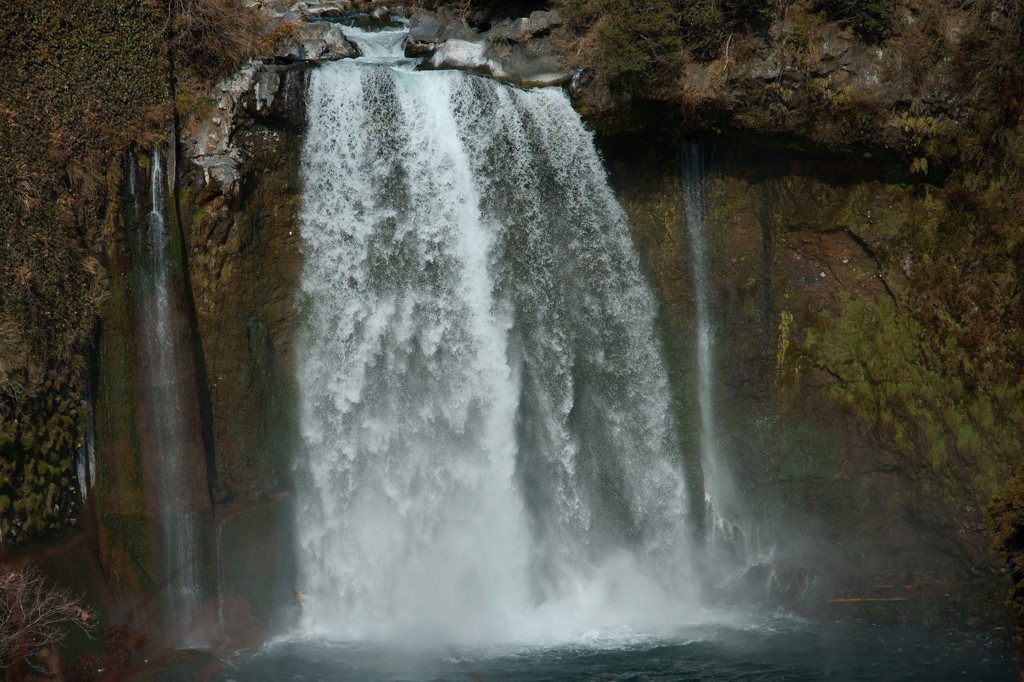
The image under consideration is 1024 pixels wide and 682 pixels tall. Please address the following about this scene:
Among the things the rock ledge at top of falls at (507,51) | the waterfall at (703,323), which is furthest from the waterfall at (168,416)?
the waterfall at (703,323)

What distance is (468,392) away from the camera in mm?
15102

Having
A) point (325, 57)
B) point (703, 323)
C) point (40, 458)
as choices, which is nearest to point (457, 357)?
point (703, 323)

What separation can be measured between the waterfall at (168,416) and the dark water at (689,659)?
1.48m

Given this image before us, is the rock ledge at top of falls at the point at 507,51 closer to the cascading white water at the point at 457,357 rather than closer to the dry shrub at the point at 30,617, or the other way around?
the cascading white water at the point at 457,357

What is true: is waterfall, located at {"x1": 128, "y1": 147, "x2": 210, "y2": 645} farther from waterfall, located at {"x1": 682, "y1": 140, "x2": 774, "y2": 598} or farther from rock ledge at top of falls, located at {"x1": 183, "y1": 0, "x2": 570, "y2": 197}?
waterfall, located at {"x1": 682, "y1": 140, "x2": 774, "y2": 598}

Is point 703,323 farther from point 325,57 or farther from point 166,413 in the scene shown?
point 166,413

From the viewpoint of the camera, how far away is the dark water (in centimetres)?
1254

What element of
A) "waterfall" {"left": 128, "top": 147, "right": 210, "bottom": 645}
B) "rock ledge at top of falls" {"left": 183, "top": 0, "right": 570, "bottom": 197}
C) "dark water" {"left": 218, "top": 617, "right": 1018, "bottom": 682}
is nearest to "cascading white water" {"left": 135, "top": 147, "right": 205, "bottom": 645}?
"waterfall" {"left": 128, "top": 147, "right": 210, "bottom": 645}

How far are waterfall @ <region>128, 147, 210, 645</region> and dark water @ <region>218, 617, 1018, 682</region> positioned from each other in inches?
58.2

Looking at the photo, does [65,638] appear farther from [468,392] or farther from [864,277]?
[864,277]

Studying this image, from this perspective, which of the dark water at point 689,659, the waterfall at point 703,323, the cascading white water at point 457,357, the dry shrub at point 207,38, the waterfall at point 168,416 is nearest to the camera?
the dark water at point 689,659

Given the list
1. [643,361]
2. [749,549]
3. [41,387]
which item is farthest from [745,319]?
[41,387]

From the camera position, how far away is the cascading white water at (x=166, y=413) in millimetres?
13320

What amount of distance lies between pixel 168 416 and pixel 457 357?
4.39 meters
